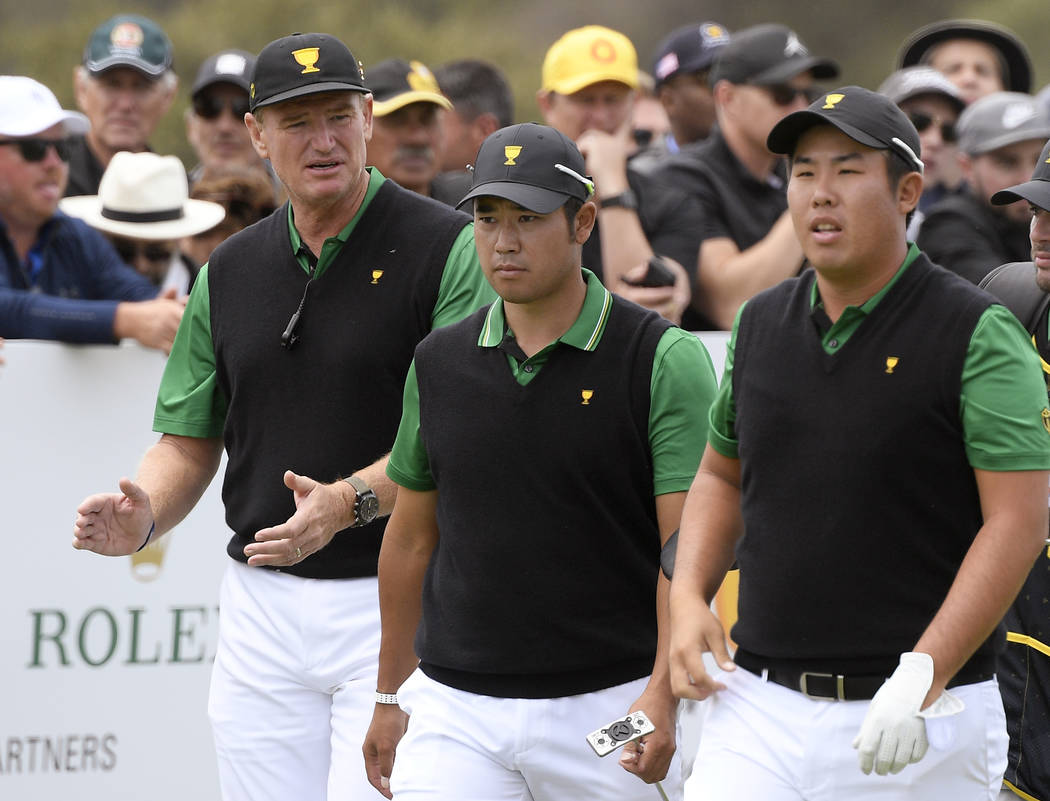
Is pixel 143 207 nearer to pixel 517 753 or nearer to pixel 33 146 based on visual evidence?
pixel 33 146

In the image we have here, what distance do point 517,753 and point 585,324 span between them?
99 centimetres

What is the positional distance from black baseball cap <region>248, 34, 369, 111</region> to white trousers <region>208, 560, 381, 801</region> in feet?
4.23

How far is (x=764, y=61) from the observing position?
278 inches

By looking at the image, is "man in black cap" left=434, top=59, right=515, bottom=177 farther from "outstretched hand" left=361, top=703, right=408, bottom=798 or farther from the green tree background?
the green tree background

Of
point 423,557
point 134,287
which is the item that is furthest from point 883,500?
point 134,287

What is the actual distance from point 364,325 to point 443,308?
213 mm

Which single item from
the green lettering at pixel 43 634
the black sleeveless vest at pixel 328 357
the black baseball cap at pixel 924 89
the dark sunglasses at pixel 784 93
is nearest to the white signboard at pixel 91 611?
A: the green lettering at pixel 43 634

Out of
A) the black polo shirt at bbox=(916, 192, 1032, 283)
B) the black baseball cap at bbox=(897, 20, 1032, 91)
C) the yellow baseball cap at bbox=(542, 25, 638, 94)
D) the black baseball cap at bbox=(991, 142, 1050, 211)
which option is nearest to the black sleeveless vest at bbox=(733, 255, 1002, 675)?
the black baseball cap at bbox=(991, 142, 1050, 211)

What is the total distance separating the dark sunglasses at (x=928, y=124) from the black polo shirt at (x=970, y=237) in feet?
3.90

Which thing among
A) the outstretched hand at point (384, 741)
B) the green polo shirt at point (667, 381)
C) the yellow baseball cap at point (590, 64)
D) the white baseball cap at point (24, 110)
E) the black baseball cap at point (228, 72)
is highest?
the yellow baseball cap at point (590, 64)

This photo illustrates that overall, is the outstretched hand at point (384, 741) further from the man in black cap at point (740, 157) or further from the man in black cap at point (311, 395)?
the man in black cap at point (740, 157)

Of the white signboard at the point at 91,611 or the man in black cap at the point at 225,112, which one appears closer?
the white signboard at the point at 91,611

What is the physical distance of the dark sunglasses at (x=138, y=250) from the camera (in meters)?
6.88

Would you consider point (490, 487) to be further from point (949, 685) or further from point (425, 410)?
point (949, 685)
